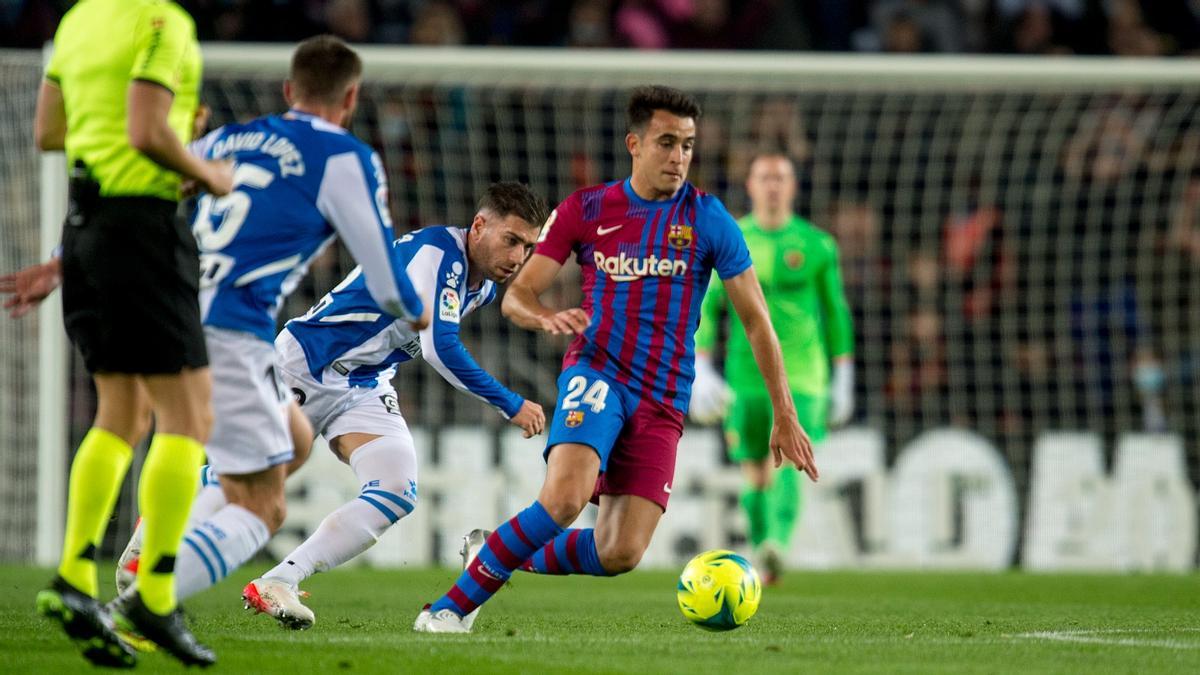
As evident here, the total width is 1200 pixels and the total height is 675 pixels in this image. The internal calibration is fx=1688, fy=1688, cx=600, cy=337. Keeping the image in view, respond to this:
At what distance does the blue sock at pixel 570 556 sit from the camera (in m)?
6.11

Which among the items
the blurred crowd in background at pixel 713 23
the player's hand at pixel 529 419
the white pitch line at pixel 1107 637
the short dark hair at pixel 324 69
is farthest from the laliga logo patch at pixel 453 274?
the blurred crowd in background at pixel 713 23

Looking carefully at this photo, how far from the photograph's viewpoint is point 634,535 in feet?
19.6

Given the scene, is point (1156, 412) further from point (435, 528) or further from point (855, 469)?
point (435, 528)

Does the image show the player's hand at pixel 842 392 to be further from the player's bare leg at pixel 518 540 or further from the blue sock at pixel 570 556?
the player's bare leg at pixel 518 540

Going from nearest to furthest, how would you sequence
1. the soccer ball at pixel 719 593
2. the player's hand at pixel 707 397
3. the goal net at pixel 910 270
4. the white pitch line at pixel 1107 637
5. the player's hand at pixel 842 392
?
the white pitch line at pixel 1107 637 → the soccer ball at pixel 719 593 → the player's hand at pixel 707 397 → the player's hand at pixel 842 392 → the goal net at pixel 910 270

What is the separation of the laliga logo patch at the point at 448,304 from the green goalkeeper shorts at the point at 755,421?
13.4 feet

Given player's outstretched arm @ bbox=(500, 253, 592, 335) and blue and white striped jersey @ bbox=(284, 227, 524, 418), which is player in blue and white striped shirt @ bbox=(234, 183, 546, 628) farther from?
player's outstretched arm @ bbox=(500, 253, 592, 335)

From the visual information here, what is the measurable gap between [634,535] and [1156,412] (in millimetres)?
7270

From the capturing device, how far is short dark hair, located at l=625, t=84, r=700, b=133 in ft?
19.9

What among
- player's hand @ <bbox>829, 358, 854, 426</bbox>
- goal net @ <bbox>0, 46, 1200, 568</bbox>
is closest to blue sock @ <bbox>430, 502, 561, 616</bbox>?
player's hand @ <bbox>829, 358, 854, 426</bbox>

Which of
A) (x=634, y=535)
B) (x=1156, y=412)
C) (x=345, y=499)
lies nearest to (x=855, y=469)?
(x=1156, y=412)

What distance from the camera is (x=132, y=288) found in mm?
4328

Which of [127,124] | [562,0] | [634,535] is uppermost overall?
[562,0]

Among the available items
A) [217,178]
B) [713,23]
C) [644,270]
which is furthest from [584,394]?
[713,23]
